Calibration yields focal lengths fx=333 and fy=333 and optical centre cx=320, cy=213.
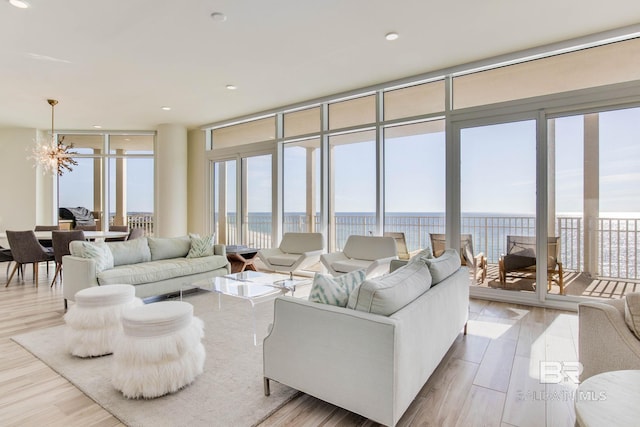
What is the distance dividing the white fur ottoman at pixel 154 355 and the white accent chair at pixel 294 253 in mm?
2873

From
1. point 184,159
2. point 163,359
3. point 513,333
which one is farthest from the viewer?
point 184,159

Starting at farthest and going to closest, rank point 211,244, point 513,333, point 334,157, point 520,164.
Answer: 1. point 334,157
2. point 211,244
3. point 520,164
4. point 513,333

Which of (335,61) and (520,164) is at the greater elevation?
(335,61)

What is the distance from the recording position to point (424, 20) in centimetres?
332

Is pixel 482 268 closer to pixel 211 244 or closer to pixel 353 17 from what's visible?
pixel 353 17

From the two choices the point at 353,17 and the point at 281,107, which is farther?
the point at 281,107

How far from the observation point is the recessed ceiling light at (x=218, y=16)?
10.5ft

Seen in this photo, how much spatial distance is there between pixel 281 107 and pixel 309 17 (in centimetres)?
296

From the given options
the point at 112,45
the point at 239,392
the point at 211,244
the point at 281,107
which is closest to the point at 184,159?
the point at 281,107

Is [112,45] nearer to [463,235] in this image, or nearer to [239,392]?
[239,392]

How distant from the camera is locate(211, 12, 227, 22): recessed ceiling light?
10.5ft

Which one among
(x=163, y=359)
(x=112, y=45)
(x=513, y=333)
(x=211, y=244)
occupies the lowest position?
(x=513, y=333)

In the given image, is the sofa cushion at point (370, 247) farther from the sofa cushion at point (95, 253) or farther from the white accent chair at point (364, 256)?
the sofa cushion at point (95, 253)

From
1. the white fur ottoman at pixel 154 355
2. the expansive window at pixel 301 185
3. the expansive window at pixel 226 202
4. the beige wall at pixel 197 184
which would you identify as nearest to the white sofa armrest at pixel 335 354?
the white fur ottoman at pixel 154 355
